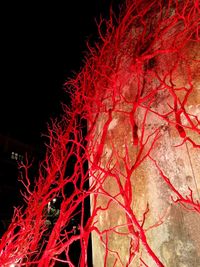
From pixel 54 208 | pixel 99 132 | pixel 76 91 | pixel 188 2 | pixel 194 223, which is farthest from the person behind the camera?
pixel 54 208

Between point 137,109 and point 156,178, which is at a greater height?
point 137,109

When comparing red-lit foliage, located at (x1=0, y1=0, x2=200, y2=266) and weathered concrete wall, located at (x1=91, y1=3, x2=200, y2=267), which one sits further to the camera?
red-lit foliage, located at (x1=0, y1=0, x2=200, y2=266)

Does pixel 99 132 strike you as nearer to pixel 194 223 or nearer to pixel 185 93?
pixel 185 93

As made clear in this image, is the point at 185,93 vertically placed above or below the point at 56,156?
below

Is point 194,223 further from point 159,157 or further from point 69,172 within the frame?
point 69,172

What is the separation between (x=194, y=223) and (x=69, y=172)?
14.2 metres

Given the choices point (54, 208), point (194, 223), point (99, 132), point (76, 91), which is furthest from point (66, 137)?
point (54, 208)

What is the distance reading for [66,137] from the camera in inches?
443

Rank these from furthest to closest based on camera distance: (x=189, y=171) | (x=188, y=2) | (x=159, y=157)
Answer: (x=188, y=2) → (x=159, y=157) → (x=189, y=171)

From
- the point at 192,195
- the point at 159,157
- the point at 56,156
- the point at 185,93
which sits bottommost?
the point at 192,195

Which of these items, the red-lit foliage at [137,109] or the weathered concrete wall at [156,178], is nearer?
the weathered concrete wall at [156,178]

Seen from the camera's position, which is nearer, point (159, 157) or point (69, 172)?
point (159, 157)

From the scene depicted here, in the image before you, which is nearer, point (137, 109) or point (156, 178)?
point (156, 178)

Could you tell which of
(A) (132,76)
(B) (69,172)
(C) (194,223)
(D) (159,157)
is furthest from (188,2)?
(B) (69,172)
